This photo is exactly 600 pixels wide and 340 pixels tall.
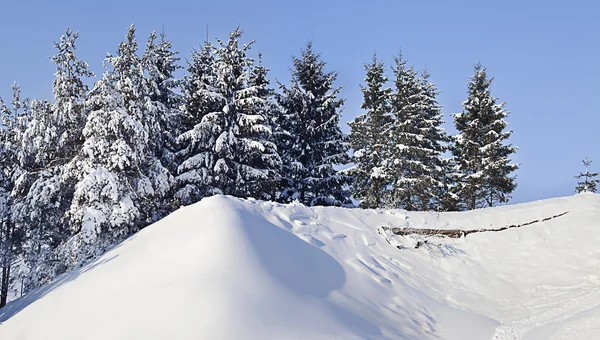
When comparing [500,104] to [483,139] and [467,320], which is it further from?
[467,320]

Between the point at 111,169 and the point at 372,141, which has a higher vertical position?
the point at 372,141

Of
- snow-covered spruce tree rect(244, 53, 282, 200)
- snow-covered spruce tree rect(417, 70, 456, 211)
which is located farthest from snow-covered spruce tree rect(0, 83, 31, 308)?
snow-covered spruce tree rect(417, 70, 456, 211)

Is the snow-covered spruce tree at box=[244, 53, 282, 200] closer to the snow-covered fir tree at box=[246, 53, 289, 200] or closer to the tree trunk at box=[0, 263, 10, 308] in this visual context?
the snow-covered fir tree at box=[246, 53, 289, 200]

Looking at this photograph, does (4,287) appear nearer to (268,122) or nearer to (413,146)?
(268,122)

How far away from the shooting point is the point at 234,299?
5.64m

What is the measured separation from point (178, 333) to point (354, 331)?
266 cm

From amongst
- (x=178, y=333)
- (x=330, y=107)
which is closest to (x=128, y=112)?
(x=330, y=107)

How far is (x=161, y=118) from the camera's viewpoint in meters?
16.4

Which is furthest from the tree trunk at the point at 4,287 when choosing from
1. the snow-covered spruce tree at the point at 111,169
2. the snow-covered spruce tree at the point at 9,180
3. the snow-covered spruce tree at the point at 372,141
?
the snow-covered spruce tree at the point at 372,141

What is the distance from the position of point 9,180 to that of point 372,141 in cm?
1892

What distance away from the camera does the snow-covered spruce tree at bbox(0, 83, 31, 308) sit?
16438 mm

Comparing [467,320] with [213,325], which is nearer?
[213,325]

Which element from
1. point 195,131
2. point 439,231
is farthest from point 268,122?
point 439,231

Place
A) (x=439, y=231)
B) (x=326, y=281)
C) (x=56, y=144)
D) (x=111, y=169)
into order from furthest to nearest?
(x=56, y=144) → (x=111, y=169) → (x=439, y=231) → (x=326, y=281)
